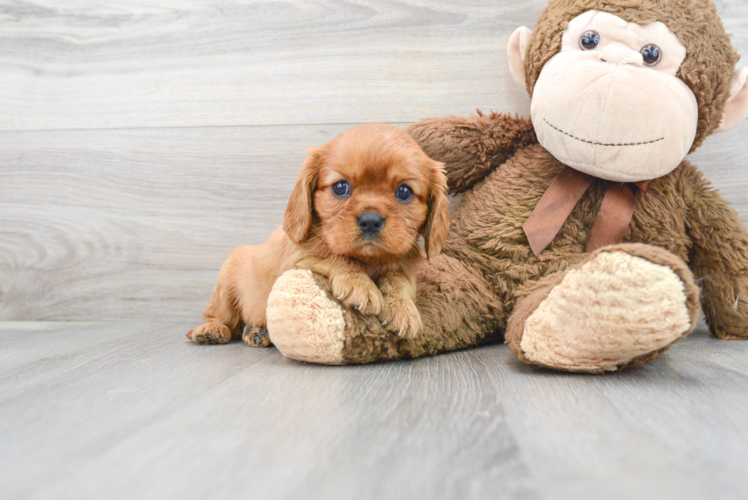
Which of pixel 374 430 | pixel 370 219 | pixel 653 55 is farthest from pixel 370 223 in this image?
pixel 653 55

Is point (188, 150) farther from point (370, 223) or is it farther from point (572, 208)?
point (572, 208)

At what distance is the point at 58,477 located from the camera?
629 mm

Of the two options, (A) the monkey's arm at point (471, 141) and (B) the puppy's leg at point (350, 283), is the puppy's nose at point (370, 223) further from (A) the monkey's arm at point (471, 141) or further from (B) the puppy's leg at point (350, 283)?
(A) the monkey's arm at point (471, 141)

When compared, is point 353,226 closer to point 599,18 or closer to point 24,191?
point 599,18

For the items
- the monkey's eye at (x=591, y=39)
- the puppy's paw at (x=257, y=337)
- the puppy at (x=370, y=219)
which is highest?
the monkey's eye at (x=591, y=39)

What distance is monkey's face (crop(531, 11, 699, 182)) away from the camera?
47.7 inches

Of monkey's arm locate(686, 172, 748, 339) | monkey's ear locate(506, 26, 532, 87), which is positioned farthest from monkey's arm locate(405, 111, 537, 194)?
monkey's arm locate(686, 172, 748, 339)

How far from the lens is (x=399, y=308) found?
1.14m

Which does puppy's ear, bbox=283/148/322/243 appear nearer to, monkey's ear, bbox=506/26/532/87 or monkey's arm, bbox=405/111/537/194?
monkey's arm, bbox=405/111/537/194

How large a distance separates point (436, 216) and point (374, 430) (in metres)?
0.56

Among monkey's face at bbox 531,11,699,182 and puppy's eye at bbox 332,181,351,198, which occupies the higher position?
monkey's face at bbox 531,11,699,182

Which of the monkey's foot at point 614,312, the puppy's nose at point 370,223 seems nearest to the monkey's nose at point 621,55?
the monkey's foot at point 614,312

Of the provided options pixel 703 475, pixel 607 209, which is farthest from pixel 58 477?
pixel 607 209

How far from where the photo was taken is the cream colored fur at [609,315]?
924 millimetres
